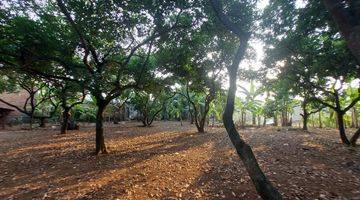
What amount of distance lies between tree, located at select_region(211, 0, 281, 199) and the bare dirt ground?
4.27 ft

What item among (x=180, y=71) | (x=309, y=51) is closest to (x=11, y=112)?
(x=180, y=71)

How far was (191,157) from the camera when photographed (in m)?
11.5

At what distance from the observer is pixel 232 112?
6645mm

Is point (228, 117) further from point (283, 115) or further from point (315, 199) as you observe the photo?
point (283, 115)

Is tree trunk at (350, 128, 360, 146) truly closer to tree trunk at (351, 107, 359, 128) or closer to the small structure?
tree trunk at (351, 107, 359, 128)

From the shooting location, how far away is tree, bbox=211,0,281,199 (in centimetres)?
563

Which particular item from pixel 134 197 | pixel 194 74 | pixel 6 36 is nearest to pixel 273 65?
pixel 194 74

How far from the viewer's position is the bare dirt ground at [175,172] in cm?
732

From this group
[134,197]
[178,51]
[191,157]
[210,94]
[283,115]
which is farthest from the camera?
[283,115]

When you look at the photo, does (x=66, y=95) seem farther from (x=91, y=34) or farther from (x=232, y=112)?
(x=232, y=112)

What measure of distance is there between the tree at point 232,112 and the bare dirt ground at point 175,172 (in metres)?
1.30

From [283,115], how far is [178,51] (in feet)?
63.0

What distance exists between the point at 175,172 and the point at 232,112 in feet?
12.5

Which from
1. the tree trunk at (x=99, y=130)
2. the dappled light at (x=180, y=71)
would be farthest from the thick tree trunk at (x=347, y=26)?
the tree trunk at (x=99, y=130)
